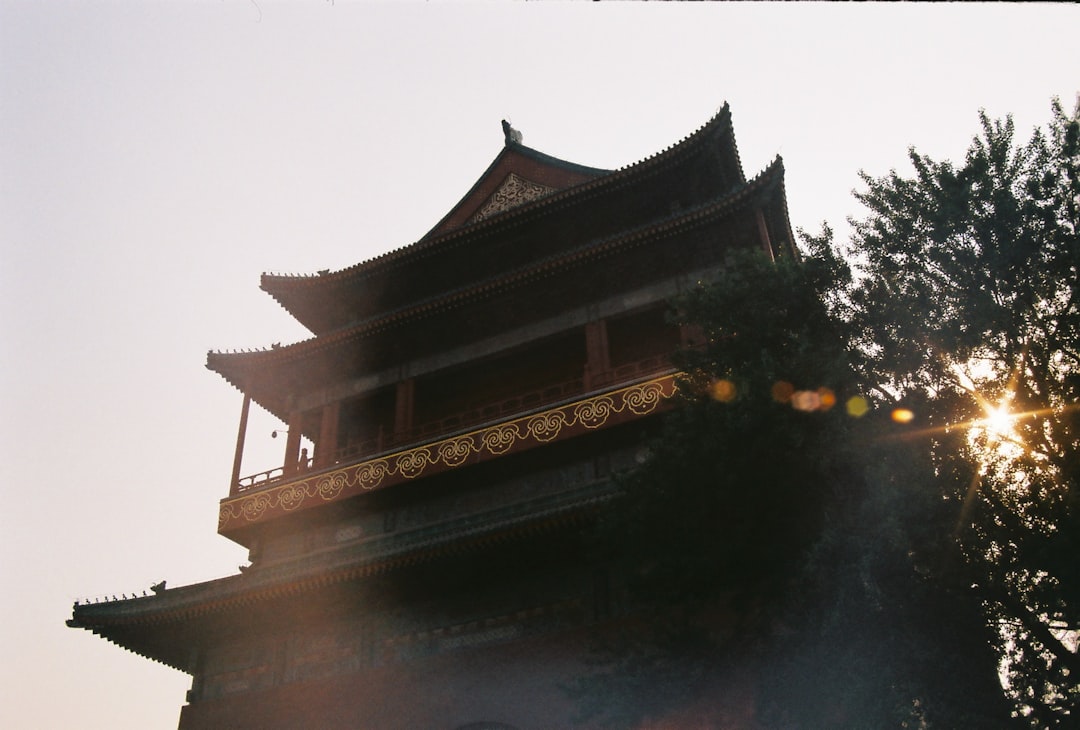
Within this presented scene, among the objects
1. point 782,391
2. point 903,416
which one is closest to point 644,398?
point 782,391

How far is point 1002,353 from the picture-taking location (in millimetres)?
8406

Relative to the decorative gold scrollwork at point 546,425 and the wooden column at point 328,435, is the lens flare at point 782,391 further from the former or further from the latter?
the wooden column at point 328,435

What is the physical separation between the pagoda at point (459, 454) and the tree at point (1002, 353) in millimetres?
3197

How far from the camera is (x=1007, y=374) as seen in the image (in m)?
8.27

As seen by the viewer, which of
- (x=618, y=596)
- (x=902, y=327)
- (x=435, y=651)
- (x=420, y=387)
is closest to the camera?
(x=902, y=327)

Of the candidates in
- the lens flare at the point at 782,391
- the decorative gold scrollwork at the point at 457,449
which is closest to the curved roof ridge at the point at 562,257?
the decorative gold scrollwork at the point at 457,449

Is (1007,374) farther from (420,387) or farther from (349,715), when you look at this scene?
(420,387)

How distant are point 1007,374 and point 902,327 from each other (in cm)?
103

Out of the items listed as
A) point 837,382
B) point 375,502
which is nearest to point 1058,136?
point 837,382

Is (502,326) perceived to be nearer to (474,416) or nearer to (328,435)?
(474,416)

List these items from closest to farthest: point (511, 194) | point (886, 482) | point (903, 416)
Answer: point (886, 482) → point (903, 416) → point (511, 194)

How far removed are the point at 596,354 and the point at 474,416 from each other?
8.11 feet

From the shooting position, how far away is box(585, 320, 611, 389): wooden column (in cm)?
1409

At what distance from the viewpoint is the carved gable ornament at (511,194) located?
18.3 metres
